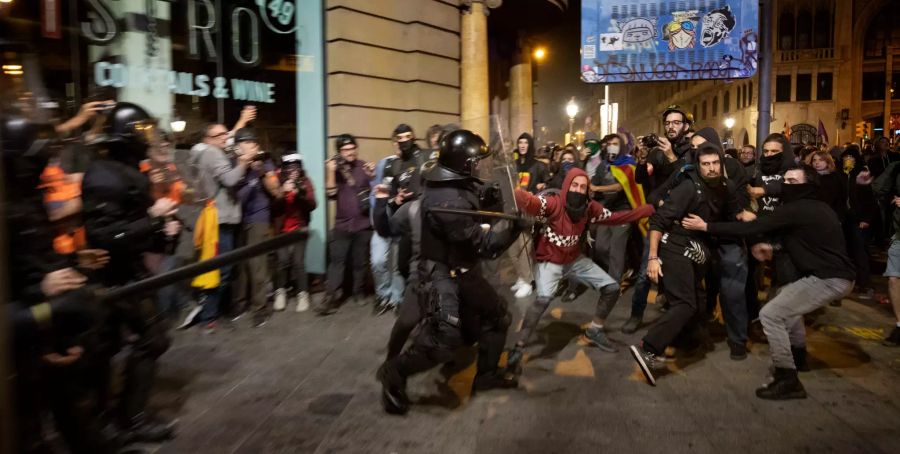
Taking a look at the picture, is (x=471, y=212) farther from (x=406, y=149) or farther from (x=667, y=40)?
(x=667, y=40)

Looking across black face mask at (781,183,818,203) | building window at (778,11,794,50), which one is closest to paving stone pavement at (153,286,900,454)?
black face mask at (781,183,818,203)

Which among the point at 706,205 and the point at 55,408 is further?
the point at 706,205

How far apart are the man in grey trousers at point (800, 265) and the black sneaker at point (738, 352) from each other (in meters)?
0.87

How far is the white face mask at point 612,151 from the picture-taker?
848 cm

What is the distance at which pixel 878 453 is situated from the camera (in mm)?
3771

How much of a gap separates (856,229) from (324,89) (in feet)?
23.8

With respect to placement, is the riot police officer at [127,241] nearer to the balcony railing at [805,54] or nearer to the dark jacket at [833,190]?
the dark jacket at [833,190]

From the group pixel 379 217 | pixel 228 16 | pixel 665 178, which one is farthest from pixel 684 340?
pixel 228 16

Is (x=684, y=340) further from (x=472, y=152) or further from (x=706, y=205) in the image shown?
(x=472, y=152)

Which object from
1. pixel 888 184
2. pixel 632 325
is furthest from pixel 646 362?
pixel 888 184

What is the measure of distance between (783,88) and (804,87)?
1.46 metres

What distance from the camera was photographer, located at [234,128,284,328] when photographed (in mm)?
6898

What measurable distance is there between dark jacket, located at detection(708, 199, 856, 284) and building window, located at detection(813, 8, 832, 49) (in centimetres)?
5375

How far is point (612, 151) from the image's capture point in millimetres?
8531
